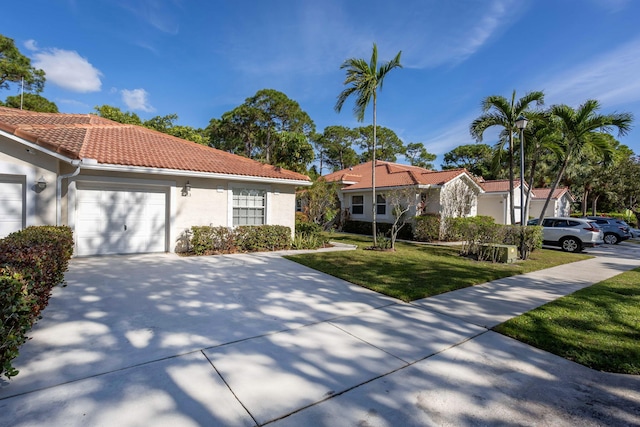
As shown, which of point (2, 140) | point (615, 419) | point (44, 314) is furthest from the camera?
point (2, 140)

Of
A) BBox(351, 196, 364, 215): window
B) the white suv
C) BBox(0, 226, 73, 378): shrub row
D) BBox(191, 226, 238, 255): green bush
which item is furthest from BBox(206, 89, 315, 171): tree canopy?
BBox(0, 226, 73, 378): shrub row

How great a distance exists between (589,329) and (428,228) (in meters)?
12.2

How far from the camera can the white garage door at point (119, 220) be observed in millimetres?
8852

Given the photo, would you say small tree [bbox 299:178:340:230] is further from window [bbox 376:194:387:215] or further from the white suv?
the white suv

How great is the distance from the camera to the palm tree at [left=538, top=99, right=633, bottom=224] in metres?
11.9

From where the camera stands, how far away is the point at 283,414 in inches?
98.2

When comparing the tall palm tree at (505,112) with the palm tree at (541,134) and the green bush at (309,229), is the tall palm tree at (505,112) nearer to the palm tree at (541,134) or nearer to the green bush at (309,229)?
the palm tree at (541,134)

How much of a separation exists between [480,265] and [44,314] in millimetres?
10684

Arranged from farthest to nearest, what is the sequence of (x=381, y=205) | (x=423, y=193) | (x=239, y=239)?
(x=381, y=205) < (x=423, y=193) < (x=239, y=239)

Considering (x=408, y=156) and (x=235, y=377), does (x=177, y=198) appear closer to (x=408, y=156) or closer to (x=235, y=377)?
(x=235, y=377)

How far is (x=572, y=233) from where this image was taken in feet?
46.0

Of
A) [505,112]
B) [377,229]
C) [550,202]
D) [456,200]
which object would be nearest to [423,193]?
[456,200]

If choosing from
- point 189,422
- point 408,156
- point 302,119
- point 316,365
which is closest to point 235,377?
point 189,422

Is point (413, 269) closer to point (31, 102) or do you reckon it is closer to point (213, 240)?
point (213, 240)
